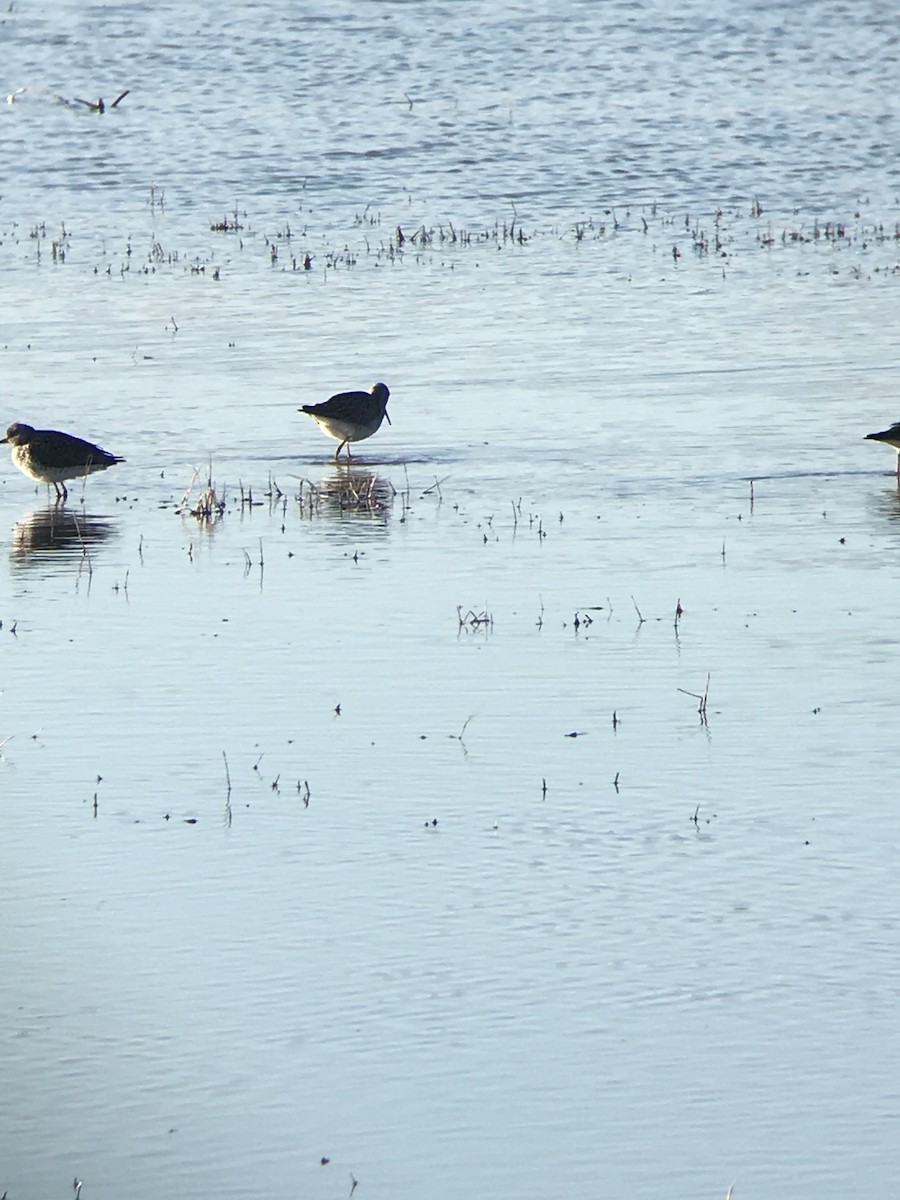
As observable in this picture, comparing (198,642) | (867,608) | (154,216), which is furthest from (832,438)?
(154,216)

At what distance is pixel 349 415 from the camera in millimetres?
16578

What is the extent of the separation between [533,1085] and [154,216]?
2739 centimetres

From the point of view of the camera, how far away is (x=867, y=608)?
11.3 metres

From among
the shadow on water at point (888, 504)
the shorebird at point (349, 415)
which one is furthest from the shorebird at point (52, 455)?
the shadow on water at point (888, 504)

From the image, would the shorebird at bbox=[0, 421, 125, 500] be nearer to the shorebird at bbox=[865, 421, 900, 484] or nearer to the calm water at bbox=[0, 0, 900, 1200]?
the calm water at bbox=[0, 0, 900, 1200]

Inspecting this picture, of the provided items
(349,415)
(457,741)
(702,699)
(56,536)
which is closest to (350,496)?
(349,415)

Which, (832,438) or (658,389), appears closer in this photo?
(832,438)

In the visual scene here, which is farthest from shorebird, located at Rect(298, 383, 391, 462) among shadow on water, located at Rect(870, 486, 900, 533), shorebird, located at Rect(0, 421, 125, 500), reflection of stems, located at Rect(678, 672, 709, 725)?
reflection of stems, located at Rect(678, 672, 709, 725)

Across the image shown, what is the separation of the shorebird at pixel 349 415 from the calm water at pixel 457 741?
0.89 feet

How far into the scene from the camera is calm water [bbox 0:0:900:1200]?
602 cm

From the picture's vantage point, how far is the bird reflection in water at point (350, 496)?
1458 cm

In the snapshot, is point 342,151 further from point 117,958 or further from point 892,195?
point 117,958

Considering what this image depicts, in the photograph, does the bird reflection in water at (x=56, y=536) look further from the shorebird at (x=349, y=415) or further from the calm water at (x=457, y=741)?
the shorebird at (x=349, y=415)

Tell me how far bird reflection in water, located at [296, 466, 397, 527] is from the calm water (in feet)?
0.19
